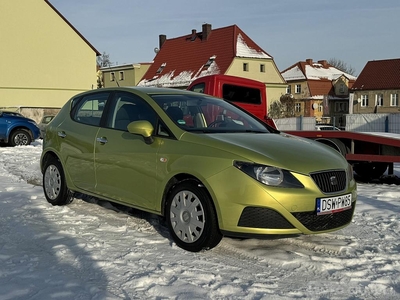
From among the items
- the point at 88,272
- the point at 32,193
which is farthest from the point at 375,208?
the point at 32,193

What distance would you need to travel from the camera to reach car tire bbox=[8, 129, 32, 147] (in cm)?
1681

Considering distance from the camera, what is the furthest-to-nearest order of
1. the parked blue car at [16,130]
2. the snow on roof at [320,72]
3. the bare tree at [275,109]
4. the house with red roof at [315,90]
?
the snow on roof at [320,72]
the house with red roof at [315,90]
the bare tree at [275,109]
the parked blue car at [16,130]

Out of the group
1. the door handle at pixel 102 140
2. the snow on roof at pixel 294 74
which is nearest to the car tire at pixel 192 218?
the door handle at pixel 102 140

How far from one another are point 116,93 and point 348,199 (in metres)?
2.96

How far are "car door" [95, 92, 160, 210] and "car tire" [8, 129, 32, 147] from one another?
12494 millimetres

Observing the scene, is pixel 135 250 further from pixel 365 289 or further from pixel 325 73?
pixel 325 73

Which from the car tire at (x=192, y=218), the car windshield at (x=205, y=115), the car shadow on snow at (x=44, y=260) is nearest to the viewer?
the car shadow on snow at (x=44, y=260)

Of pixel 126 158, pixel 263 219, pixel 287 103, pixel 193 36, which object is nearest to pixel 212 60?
pixel 193 36

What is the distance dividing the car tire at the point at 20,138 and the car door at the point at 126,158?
492 inches

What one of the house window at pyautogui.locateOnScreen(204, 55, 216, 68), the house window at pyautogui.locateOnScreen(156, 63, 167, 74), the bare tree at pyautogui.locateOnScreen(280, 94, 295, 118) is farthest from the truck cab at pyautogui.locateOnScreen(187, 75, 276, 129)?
the house window at pyautogui.locateOnScreen(156, 63, 167, 74)

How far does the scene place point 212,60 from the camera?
48.4 m

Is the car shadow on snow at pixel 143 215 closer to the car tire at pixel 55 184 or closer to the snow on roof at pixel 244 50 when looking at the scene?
the car tire at pixel 55 184

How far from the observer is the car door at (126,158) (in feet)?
15.9

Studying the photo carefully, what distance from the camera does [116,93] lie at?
5676mm
